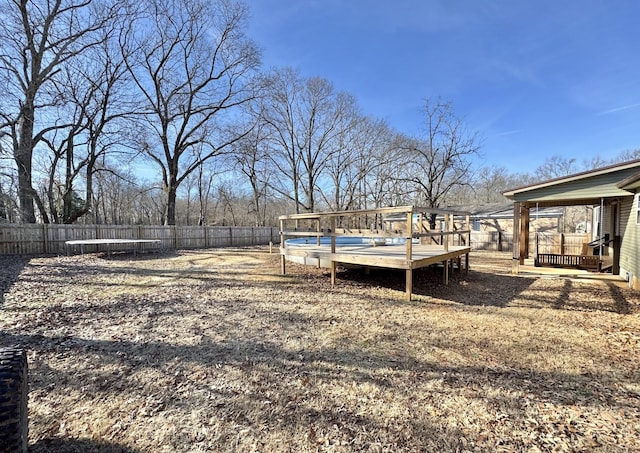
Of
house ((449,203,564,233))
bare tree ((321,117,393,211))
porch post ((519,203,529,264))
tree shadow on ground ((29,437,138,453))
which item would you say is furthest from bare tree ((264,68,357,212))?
tree shadow on ground ((29,437,138,453))

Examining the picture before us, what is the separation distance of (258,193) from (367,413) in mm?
27868

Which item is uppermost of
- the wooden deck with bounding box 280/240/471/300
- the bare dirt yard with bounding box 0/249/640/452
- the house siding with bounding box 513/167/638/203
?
the house siding with bounding box 513/167/638/203

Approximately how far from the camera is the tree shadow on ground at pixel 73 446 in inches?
73.3

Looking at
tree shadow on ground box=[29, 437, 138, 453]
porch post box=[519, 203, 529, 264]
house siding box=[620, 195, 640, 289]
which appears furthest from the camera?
porch post box=[519, 203, 529, 264]

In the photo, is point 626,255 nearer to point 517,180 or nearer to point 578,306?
point 578,306

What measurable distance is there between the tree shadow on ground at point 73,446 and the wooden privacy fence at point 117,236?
563 inches

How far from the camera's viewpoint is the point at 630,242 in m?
7.25

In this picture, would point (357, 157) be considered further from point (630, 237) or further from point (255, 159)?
point (630, 237)

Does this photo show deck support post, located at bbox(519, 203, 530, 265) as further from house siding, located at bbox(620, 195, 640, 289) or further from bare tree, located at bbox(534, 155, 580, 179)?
bare tree, located at bbox(534, 155, 580, 179)

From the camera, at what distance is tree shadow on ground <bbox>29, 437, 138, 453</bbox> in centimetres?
186

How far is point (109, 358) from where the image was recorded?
3135 mm

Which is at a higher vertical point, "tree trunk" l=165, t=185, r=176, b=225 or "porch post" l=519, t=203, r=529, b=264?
"tree trunk" l=165, t=185, r=176, b=225

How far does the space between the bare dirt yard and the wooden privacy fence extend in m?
8.85

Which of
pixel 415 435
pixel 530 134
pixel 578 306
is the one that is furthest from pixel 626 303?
pixel 530 134
